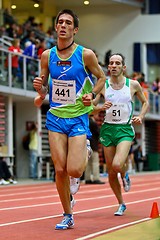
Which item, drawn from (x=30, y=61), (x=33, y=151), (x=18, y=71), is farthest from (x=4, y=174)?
(x=33, y=151)

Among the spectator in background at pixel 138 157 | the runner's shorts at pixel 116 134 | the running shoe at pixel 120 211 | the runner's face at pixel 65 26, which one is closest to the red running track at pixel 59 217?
the running shoe at pixel 120 211

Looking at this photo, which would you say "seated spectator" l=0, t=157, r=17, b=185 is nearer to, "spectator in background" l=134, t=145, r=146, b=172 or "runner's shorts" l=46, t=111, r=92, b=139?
"runner's shorts" l=46, t=111, r=92, b=139

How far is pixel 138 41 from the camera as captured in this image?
4522cm

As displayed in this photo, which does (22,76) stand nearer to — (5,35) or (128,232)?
(5,35)

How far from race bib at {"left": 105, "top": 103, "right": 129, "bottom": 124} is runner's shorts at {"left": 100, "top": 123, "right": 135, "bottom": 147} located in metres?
0.08

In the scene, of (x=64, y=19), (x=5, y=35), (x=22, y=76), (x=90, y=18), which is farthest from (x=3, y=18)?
(x=64, y=19)

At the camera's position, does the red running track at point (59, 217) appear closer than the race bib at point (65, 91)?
Yes

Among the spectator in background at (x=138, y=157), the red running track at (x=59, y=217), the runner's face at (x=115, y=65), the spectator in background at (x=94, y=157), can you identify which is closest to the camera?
the red running track at (x=59, y=217)

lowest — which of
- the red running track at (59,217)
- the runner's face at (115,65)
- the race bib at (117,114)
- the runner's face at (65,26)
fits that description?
the red running track at (59,217)

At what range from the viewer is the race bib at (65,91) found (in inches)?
347

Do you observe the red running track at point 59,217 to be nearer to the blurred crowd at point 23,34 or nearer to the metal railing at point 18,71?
the metal railing at point 18,71

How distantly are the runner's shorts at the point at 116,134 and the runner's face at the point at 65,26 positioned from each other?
8.63ft

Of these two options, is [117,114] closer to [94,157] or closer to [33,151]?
[94,157]

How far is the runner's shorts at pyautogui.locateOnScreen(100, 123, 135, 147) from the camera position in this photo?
10961 millimetres
